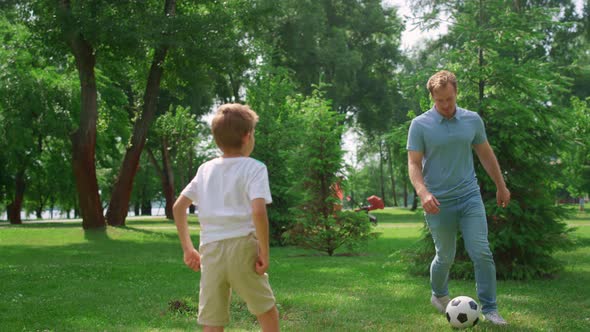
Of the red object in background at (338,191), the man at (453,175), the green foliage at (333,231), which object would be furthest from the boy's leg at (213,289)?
the red object in background at (338,191)

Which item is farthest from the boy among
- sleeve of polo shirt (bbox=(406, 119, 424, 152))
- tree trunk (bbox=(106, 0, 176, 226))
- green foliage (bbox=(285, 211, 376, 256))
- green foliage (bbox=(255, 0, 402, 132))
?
green foliage (bbox=(255, 0, 402, 132))

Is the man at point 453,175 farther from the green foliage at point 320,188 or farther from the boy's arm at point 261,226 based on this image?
the green foliage at point 320,188

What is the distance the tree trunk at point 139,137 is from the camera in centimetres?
2358

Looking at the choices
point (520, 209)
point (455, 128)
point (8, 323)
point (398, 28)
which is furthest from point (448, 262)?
point (398, 28)

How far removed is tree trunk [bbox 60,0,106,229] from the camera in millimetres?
22531

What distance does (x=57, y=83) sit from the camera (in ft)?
102

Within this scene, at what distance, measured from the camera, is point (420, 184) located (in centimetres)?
605

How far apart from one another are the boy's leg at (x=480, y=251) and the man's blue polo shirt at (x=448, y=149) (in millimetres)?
180

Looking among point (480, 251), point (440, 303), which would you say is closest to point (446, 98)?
point (480, 251)

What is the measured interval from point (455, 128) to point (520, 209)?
3.94 meters

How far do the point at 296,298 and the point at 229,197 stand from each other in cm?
404

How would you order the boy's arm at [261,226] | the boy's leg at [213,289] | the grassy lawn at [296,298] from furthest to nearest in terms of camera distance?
1. the grassy lawn at [296,298]
2. the boy's leg at [213,289]
3. the boy's arm at [261,226]

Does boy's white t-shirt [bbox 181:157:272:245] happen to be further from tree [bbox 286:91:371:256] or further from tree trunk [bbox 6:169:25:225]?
tree trunk [bbox 6:169:25:225]

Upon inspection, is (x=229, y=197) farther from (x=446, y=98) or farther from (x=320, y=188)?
(x=320, y=188)
